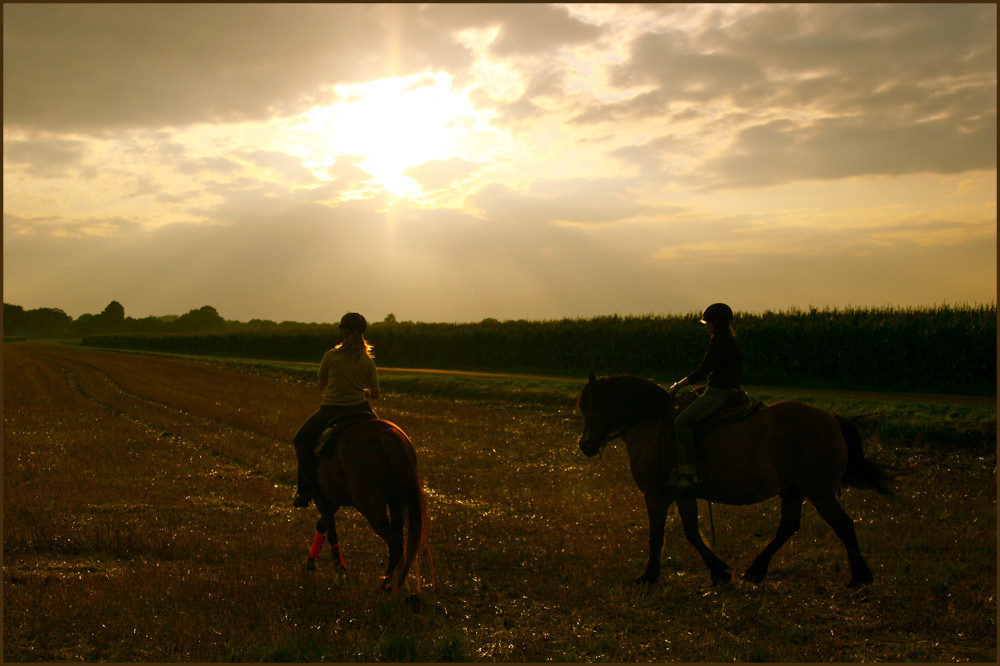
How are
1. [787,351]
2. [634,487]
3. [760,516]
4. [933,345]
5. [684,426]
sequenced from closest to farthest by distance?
[684,426]
[760,516]
[634,487]
[933,345]
[787,351]

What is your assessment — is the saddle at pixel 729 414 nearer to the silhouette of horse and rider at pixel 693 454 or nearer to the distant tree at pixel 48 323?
the silhouette of horse and rider at pixel 693 454

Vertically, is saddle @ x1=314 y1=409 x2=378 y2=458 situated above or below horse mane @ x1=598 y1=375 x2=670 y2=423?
below

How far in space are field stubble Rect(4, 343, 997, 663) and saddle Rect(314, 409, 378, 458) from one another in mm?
1439

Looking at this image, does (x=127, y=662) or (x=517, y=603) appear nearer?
(x=127, y=662)

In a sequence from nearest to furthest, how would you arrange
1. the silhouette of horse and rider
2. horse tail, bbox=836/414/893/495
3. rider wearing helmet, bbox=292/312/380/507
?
the silhouette of horse and rider, rider wearing helmet, bbox=292/312/380/507, horse tail, bbox=836/414/893/495

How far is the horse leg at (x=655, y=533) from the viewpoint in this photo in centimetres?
792

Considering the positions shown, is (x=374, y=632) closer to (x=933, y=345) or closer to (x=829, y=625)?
(x=829, y=625)

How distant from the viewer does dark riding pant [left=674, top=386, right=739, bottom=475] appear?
792 centimetres

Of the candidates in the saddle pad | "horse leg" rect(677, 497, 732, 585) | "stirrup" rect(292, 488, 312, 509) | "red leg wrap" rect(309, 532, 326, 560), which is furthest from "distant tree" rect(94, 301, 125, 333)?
the saddle pad

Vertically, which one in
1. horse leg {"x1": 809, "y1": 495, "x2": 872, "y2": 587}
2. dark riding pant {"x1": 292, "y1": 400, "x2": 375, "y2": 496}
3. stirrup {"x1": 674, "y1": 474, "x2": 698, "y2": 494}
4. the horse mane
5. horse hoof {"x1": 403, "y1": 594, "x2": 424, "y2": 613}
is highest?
the horse mane

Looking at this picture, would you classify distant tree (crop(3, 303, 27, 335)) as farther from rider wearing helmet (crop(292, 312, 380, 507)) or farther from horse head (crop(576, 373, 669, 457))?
horse head (crop(576, 373, 669, 457))

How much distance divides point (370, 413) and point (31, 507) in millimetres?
7185

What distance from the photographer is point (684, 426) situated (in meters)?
7.98

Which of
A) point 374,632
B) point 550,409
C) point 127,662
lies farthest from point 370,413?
point 550,409
